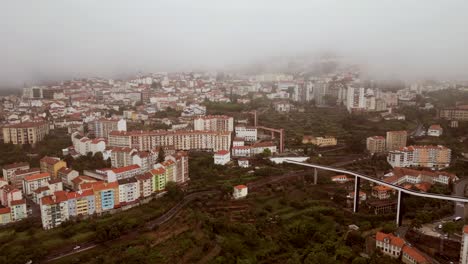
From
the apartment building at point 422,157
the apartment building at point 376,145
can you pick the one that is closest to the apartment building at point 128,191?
the apartment building at point 422,157

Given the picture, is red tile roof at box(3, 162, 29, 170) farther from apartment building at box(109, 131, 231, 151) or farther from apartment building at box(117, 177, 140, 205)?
apartment building at box(117, 177, 140, 205)

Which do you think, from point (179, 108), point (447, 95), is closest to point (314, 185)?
point (179, 108)

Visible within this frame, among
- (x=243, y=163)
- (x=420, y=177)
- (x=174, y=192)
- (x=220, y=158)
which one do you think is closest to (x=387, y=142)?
(x=420, y=177)

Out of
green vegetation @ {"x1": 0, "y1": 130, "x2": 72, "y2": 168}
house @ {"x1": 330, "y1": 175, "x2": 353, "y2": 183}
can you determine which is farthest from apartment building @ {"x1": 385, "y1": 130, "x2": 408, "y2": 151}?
green vegetation @ {"x1": 0, "y1": 130, "x2": 72, "y2": 168}

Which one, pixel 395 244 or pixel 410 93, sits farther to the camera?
pixel 410 93

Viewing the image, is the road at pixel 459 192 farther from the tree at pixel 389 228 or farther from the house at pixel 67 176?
the house at pixel 67 176

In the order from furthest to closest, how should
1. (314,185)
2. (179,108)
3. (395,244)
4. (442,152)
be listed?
(179,108) < (442,152) < (314,185) < (395,244)

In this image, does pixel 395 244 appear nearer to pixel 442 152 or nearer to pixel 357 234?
pixel 357 234
